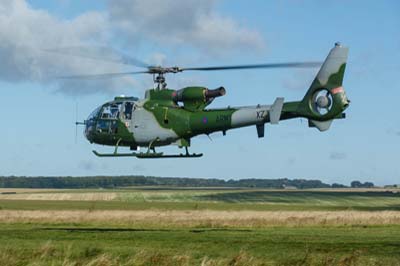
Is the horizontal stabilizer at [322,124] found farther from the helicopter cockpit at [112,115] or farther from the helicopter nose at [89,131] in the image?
the helicopter nose at [89,131]

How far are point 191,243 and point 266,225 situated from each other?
1532cm

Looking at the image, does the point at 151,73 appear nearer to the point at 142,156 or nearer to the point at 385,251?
the point at 142,156

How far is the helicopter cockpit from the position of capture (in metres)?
32.9

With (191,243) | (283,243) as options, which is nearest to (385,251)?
(283,243)

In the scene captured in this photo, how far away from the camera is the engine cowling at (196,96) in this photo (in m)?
31.1

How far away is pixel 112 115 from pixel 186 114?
338 cm

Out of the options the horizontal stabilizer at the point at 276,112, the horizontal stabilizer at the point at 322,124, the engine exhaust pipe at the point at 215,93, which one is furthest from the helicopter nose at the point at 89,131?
the horizontal stabilizer at the point at 322,124

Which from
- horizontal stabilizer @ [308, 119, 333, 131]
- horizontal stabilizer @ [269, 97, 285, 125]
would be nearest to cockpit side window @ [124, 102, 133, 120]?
horizontal stabilizer @ [269, 97, 285, 125]

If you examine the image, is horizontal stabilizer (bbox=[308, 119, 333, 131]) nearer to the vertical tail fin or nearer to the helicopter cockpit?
the vertical tail fin

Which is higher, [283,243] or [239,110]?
[239,110]

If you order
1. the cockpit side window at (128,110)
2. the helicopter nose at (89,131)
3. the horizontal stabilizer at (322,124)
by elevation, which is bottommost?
the horizontal stabilizer at (322,124)

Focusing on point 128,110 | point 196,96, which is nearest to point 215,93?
point 196,96

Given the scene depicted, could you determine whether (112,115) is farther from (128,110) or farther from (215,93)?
(215,93)

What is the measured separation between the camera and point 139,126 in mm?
32531
